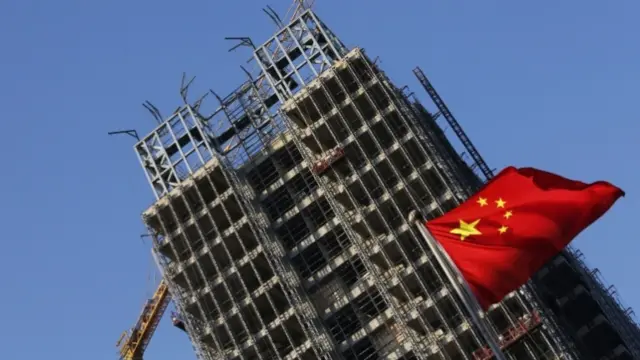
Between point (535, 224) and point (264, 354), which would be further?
point (264, 354)

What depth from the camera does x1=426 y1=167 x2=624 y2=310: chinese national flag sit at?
140 ft

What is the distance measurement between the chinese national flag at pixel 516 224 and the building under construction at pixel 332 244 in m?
29.5

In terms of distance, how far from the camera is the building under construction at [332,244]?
77.4 m

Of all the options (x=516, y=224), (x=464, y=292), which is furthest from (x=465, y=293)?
(x=516, y=224)

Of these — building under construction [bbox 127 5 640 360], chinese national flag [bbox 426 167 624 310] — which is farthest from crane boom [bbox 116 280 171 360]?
chinese national flag [bbox 426 167 624 310]

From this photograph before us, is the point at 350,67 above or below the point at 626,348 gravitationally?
above

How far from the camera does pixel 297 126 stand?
294 feet

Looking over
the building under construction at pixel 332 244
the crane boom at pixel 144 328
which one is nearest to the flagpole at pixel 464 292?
the building under construction at pixel 332 244

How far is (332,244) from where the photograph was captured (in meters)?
85.1

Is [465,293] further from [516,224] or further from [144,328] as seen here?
[144,328]

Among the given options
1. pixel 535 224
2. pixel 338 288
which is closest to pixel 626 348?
pixel 338 288

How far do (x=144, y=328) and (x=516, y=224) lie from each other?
279ft

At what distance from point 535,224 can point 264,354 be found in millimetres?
43180

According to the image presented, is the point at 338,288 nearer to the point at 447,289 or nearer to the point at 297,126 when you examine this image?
the point at 447,289
